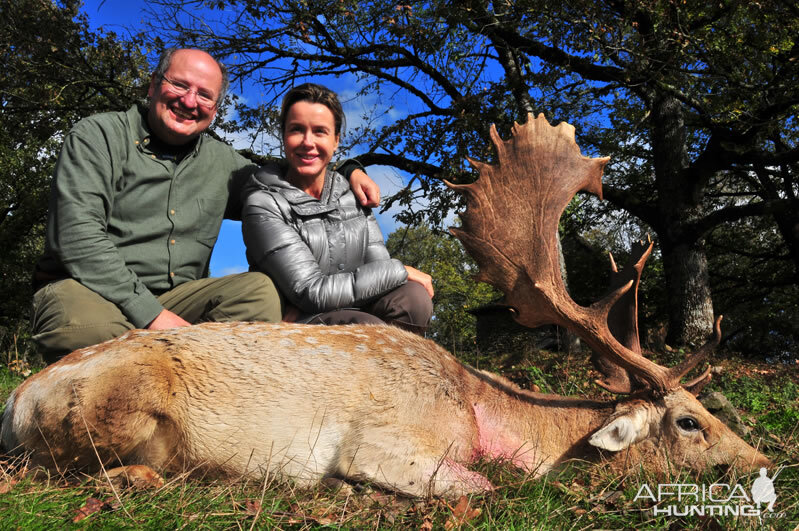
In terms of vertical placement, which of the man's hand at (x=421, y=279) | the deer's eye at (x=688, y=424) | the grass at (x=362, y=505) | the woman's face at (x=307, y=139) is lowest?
the grass at (x=362, y=505)

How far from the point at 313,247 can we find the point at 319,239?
0.30 feet

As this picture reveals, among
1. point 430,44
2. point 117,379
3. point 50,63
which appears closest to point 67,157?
point 117,379

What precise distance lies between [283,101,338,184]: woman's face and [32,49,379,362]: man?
0.59 meters

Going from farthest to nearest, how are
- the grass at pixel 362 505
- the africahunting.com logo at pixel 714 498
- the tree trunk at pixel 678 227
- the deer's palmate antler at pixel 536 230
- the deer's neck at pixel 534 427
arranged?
the tree trunk at pixel 678 227
the deer's palmate antler at pixel 536 230
the deer's neck at pixel 534 427
the africahunting.com logo at pixel 714 498
the grass at pixel 362 505

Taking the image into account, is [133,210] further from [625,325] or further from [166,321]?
[625,325]

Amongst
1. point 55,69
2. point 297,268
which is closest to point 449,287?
point 55,69

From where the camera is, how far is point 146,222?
4.50 m

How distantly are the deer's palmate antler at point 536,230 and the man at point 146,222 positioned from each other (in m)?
1.54

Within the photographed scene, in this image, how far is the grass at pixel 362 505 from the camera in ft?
8.40

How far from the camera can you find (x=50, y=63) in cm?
1152

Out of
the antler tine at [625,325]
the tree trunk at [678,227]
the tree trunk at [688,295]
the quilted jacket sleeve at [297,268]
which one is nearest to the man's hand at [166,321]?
the quilted jacket sleeve at [297,268]

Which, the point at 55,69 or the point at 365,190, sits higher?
the point at 55,69

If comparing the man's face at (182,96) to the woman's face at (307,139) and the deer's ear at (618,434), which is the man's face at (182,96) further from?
the deer's ear at (618,434)

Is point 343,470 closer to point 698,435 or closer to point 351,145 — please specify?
point 698,435
